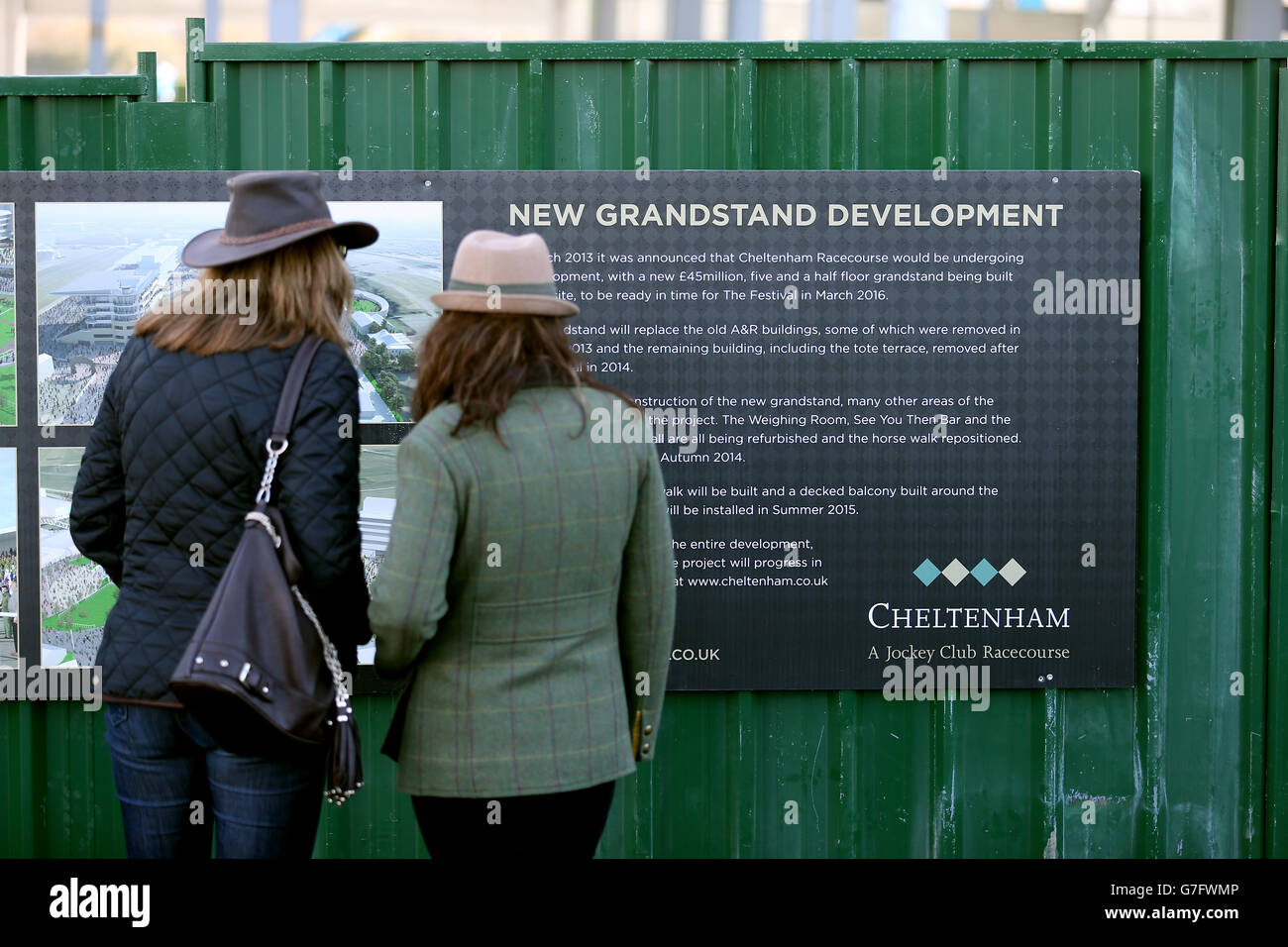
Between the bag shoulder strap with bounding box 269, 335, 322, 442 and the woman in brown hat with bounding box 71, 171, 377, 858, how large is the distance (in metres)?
0.02

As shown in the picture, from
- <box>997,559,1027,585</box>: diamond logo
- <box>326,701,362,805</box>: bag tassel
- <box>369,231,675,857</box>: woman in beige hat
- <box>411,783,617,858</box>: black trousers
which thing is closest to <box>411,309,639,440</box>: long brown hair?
<box>369,231,675,857</box>: woman in beige hat

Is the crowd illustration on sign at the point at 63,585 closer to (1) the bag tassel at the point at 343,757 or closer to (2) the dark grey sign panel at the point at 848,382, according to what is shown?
(2) the dark grey sign panel at the point at 848,382

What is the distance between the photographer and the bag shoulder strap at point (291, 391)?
234cm

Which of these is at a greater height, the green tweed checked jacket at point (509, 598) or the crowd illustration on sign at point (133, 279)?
the crowd illustration on sign at point (133, 279)

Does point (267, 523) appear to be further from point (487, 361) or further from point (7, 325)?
point (7, 325)

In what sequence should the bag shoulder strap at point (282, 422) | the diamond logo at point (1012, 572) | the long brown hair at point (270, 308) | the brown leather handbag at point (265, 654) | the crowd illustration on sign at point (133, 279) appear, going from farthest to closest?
1. the diamond logo at point (1012, 572)
2. the crowd illustration on sign at point (133, 279)
3. the long brown hair at point (270, 308)
4. the bag shoulder strap at point (282, 422)
5. the brown leather handbag at point (265, 654)

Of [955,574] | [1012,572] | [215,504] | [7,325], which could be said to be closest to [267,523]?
[215,504]

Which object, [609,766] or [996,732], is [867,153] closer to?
[996,732]

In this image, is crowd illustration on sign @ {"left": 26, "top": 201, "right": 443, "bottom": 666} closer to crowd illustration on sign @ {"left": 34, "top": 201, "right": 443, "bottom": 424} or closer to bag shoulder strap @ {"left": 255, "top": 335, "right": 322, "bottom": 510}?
crowd illustration on sign @ {"left": 34, "top": 201, "right": 443, "bottom": 424}

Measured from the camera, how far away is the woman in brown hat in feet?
7.75

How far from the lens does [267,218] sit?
8.39 feet

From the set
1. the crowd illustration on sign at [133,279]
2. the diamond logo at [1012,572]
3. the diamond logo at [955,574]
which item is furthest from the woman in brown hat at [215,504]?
the diamond logo at [1012,572]

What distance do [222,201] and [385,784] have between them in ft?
6.10

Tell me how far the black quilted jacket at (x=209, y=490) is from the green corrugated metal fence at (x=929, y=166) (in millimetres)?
1486
